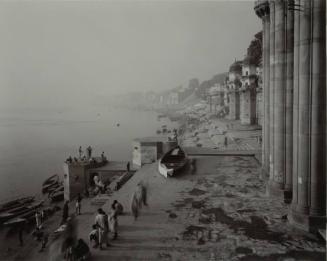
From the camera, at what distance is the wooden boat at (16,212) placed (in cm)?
2319

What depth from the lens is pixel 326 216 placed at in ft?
32.0

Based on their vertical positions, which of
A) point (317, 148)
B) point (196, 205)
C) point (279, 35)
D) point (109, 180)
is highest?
point (279, 35)

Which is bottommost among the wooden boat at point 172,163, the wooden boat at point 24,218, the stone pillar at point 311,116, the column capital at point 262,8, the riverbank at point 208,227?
the wooden boat at point 24,218

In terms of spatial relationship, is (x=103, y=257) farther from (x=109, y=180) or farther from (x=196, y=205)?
(x=109, y=180)

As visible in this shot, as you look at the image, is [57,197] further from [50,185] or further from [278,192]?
[278,192]

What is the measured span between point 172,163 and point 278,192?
8.20 m

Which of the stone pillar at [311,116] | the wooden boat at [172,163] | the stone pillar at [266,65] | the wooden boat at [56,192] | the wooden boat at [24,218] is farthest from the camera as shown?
the wooden boat at [56,192]

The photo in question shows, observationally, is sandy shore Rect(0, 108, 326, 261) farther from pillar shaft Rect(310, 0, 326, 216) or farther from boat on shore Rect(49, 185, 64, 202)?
boat on shore Rect(49, 185, 64, 202)

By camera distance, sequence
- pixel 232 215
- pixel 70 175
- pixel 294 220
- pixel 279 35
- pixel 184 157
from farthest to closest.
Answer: pixel 70 175 → pixel 184 157 → pixel 279 35 → pixel 232 215 → pixel 294 220

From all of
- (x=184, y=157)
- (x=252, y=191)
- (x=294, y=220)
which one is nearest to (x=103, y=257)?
(x=294, y=220)

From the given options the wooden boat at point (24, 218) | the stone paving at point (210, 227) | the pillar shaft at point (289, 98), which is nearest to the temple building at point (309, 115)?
the stone paving at point (210, 227)

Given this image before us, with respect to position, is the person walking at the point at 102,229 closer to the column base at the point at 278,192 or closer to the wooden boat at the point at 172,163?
the column base at the point at 278,192

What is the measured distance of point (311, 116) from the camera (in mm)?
9547

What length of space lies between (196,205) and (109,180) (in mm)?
15495
